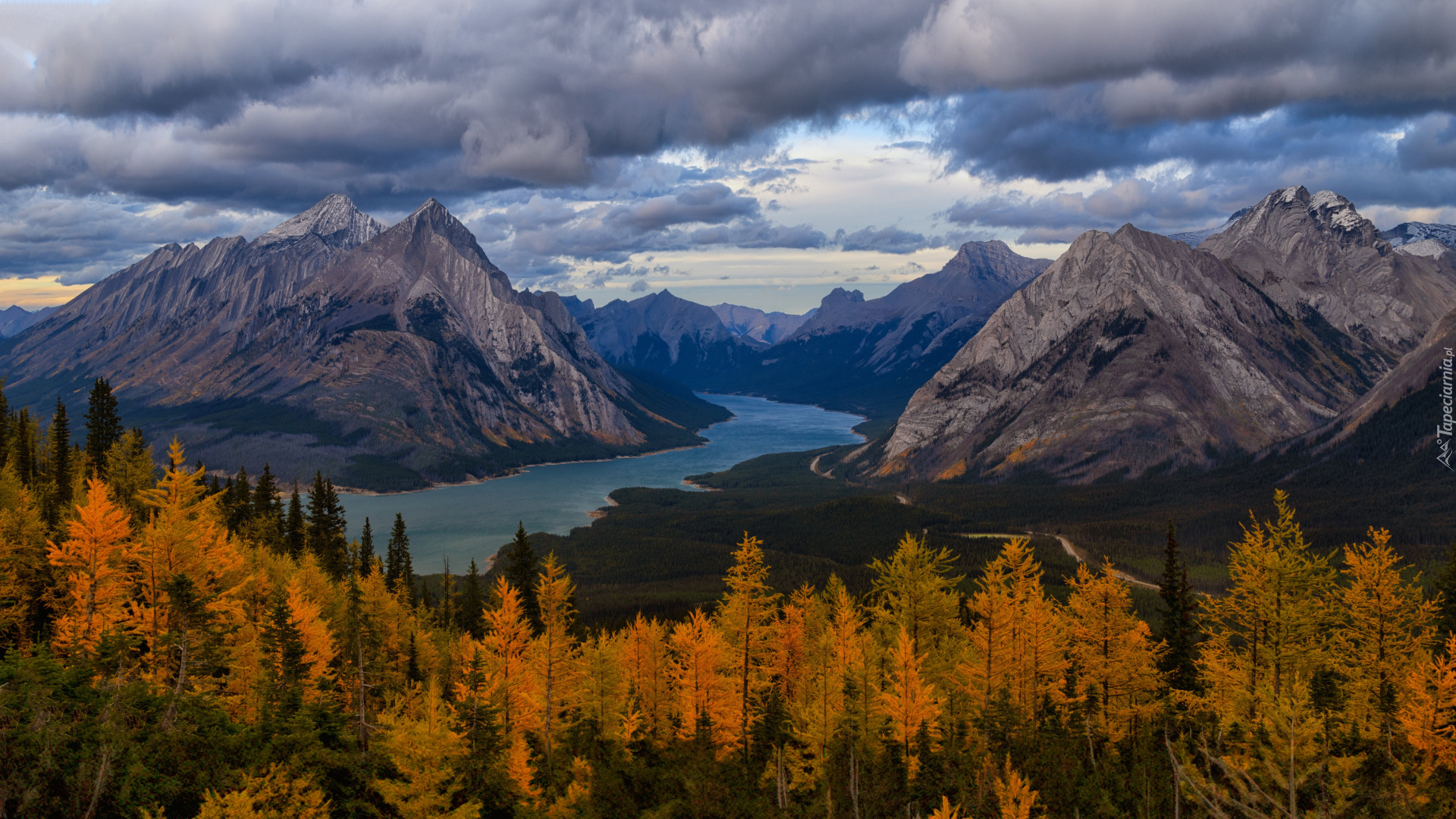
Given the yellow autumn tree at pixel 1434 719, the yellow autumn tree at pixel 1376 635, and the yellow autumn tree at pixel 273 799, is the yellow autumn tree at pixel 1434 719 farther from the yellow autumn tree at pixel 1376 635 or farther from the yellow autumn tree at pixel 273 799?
the yellow autumn tree at pixel 273 799

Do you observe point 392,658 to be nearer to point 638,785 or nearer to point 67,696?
point 638,785

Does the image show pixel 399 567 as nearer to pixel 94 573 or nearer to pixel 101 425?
pixel 101 425

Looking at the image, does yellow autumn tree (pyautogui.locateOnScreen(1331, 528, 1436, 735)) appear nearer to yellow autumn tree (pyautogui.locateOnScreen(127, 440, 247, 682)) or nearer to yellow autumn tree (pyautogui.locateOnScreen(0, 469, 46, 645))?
yellow autumn tree (pyautogui.locateOnScreen(127, 440, 247, 682))

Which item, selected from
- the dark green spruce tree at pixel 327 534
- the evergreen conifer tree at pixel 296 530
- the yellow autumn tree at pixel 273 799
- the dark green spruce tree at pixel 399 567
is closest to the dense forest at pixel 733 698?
the yellow autumn tree at pixel 273 799

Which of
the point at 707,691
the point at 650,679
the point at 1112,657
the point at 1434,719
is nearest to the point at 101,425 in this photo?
the point at 650,679

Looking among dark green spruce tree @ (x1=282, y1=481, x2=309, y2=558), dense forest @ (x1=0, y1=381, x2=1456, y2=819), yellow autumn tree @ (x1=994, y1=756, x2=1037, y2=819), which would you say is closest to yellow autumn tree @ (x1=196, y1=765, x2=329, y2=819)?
dense forest @ (x1=0, y1=381, x2=1456, y2=819)
